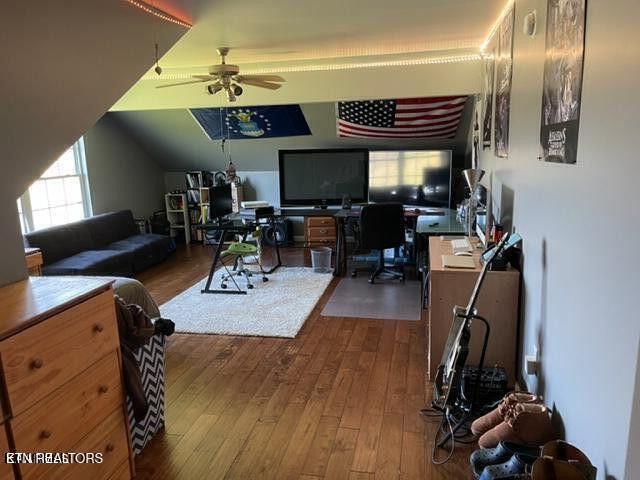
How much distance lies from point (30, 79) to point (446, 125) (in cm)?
521

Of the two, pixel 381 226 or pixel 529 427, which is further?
pixel 381 226

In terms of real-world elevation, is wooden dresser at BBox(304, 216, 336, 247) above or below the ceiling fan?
below

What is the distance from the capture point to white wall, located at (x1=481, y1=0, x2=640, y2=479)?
1238mm

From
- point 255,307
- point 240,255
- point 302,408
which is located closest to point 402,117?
point 240,255

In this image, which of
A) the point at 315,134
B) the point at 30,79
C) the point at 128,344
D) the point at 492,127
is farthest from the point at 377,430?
the point at 315,134

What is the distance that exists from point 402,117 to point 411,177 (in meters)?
0.86

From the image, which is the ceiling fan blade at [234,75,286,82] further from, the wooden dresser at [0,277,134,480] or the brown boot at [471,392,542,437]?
the brown boot at [471,392,542,437]

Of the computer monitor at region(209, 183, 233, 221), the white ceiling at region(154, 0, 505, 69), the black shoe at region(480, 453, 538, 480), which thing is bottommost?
the black shoe at region(480, 453, 538, 480)

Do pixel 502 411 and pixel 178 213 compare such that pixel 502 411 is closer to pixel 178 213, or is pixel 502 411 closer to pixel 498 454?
pixel 498 454

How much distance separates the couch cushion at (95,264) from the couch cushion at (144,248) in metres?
0.17

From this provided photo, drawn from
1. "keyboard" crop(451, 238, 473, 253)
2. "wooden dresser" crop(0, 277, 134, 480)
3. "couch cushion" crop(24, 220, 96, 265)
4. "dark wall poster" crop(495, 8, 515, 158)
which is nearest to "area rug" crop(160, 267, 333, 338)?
"keyboard" crop(451, 238, 473, 253)

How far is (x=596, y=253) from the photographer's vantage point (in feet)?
4.84

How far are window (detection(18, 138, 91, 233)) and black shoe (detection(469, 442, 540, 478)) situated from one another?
5.30m

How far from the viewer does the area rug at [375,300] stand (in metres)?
4.30
